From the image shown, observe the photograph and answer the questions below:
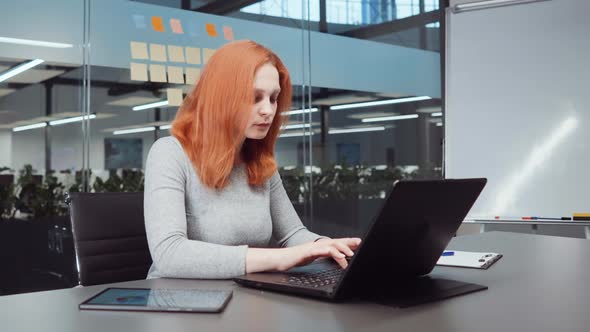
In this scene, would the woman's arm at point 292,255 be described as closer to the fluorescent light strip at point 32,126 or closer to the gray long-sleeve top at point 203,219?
the gray long-sleeve top at point 203,219

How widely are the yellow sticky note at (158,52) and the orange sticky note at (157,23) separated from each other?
0.32 feet

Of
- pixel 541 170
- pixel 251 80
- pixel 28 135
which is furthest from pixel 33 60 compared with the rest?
pixel 541 170

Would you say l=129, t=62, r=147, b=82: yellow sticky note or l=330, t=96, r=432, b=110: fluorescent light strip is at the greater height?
l=129, t=62, r=147, b=82: yellow sticky note

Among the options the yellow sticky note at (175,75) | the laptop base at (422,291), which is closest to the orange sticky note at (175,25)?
the yellow sticky note at (175,75)

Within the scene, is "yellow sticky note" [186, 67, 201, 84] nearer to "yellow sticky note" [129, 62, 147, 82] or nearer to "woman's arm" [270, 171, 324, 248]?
"yellow sticky note" [129, 62, 147, 82]

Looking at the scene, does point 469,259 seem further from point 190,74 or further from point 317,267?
point 190,74

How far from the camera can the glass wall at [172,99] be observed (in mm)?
2857

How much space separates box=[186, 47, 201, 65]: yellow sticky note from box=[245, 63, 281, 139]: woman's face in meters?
1.96

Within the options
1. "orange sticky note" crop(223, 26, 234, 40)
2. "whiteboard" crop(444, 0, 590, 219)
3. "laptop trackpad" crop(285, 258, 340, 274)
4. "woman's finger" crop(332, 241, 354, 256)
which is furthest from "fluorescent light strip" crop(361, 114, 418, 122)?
"woman's finger" crop(332, 241, 354, 256)

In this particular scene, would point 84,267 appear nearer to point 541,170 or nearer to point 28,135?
point 28,135

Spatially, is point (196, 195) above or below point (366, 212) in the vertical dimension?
above

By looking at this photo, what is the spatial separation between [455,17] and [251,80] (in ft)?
9.44

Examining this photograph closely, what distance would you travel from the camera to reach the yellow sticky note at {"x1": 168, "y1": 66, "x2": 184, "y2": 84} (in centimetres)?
327

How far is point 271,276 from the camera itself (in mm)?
1161
